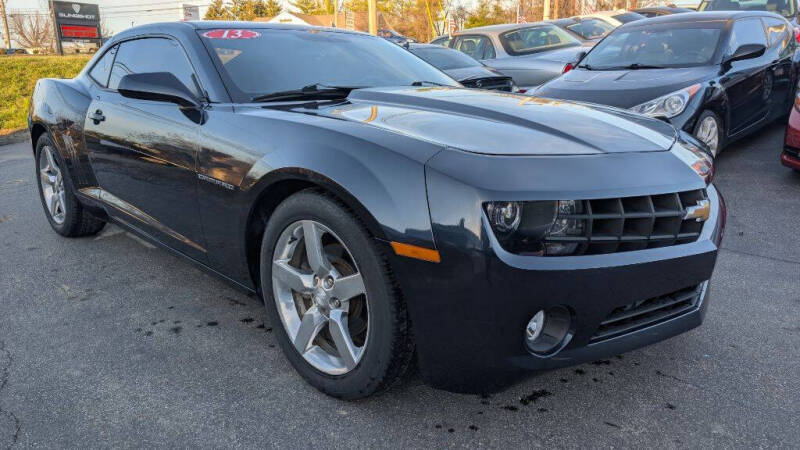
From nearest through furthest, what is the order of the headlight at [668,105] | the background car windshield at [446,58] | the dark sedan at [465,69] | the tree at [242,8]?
1. the headlight at [668,105]
2. the dark sedan at [465,69]
3. the background car windshield at [446,58]
4. the tree at [242,8]

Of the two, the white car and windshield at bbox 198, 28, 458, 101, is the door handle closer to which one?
windshield at bbox 198, 28, 458, 101

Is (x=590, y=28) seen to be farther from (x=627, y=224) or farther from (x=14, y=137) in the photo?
(x=627, y=224)

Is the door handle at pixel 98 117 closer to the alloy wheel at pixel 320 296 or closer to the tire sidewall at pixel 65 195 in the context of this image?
the tire sidewall at pixel 65 195

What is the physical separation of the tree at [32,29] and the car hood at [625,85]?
74.6 meters

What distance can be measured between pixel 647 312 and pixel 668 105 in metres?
3.60

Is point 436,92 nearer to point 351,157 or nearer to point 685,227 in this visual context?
point 351,157

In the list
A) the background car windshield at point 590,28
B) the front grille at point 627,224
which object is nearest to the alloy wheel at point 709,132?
the front grille at point 627,224

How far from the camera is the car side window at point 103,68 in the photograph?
3.77 meters

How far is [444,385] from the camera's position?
6.49 ft

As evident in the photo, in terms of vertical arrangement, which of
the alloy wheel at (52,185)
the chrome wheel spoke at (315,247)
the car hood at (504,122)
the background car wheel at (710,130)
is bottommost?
the alloy wheel at (52,185)

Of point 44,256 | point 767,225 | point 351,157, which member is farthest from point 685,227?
point 44,256

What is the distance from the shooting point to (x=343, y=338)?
2182 mm

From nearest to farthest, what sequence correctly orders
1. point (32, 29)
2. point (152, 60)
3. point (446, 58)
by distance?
point (152, 60)
point (446, 58)
point (32, 29)

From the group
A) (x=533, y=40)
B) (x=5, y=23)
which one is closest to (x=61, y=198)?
(x=533, y=40)
